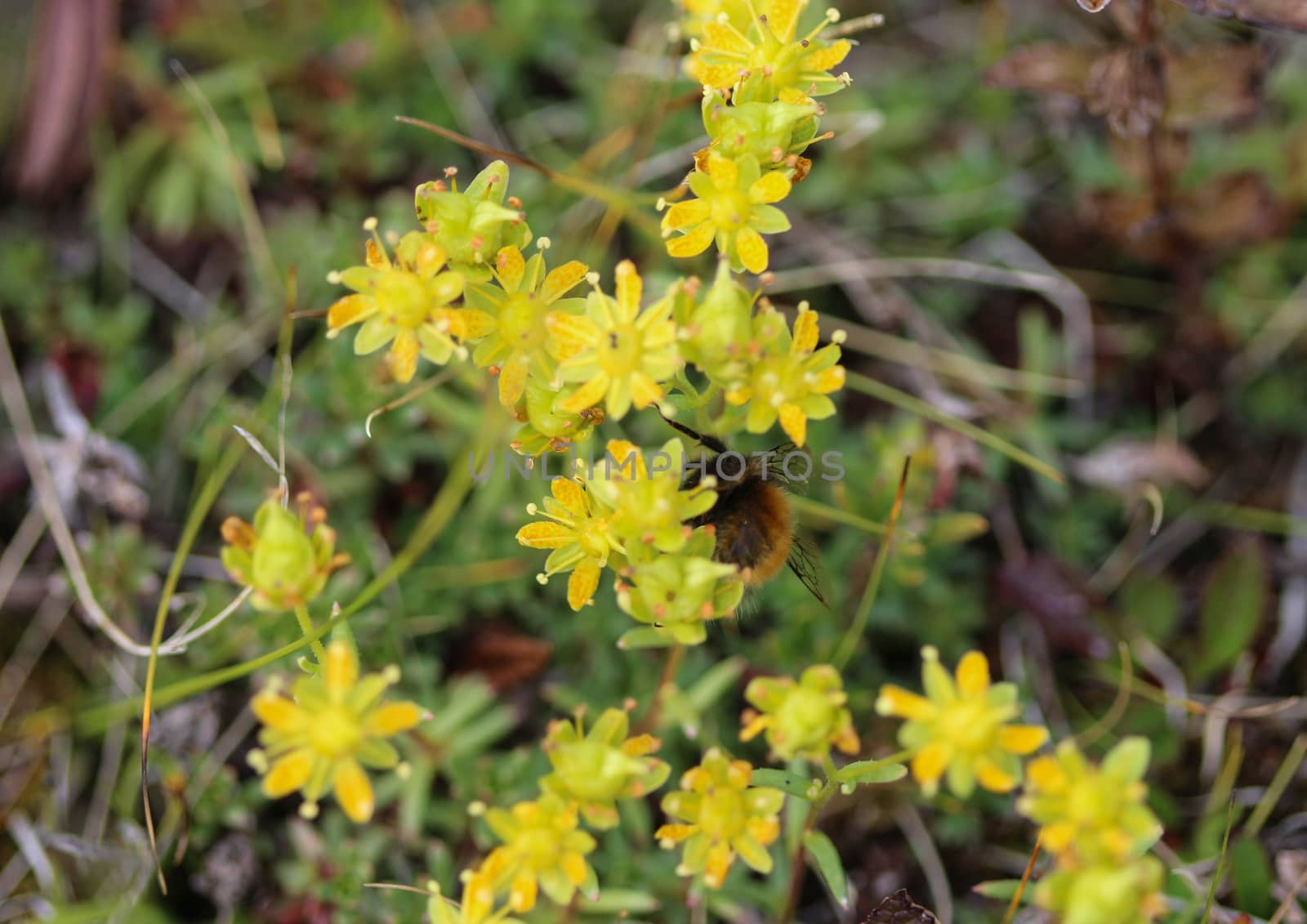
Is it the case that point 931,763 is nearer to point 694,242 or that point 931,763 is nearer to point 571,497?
point 571,497

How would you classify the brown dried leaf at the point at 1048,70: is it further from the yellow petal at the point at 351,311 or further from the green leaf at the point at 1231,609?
the yellow petal at the point at 351,311

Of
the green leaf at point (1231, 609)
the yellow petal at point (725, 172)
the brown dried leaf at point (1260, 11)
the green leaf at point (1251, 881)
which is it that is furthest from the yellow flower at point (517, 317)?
the green leaf at point (1231, 609)

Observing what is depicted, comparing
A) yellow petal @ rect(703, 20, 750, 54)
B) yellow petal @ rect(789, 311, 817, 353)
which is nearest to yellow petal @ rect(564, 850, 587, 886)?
yellow petal @ rect(789, 311, 817, 353)

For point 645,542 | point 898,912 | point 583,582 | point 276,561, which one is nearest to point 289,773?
point 276,561

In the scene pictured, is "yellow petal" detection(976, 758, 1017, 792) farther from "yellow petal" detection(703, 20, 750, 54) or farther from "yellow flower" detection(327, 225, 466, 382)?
"yellow petal" detection(703, 20, 750, 54)

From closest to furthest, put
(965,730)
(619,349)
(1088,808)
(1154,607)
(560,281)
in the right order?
(1088,808) → (965,730) → (619,349) → (560,281) → (1154,607)

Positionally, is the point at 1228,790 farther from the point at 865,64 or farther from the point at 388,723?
the point at 865,64
